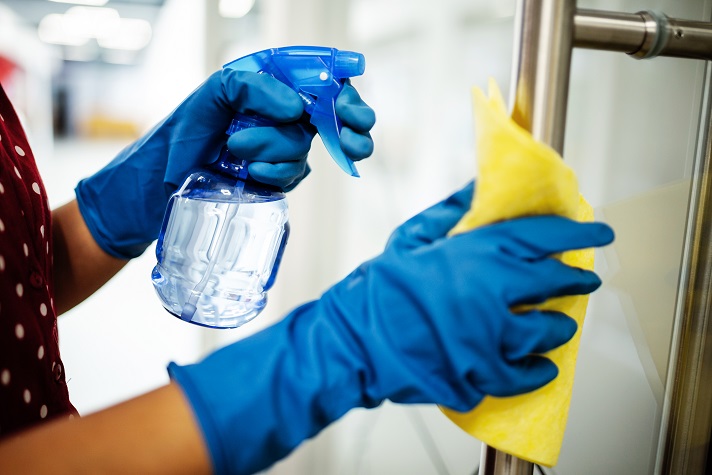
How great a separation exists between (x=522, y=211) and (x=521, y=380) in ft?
0.42

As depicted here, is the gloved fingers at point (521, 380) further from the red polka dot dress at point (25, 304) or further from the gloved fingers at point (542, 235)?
the red polka dot dress at point (25, 304)

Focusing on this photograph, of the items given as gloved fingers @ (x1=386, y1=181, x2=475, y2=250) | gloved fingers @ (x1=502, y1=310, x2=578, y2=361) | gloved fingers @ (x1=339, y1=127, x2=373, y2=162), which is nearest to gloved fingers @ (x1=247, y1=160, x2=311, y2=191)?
gloved fingers @ (x1=339, y1=127, x2=373, y2=162)

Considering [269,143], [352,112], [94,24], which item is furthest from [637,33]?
[94,24]

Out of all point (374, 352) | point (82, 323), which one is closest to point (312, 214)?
point (374, 352)

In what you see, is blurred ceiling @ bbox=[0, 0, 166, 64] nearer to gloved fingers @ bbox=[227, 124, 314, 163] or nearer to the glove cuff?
gloved fingers @ bbox=[227, 124, 314, 163]

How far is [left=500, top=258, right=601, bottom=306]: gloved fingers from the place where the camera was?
376 millimetres

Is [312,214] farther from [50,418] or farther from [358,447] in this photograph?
[50,418]

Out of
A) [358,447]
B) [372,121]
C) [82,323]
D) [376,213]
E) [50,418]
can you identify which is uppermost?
[372,121]

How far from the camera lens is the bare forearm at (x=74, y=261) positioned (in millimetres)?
819

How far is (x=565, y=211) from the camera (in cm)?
40

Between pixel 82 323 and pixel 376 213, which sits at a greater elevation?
pixel 376 213

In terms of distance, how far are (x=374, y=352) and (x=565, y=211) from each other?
18 cm

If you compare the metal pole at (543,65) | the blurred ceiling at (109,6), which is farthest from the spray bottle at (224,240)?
the blurred ceiling at (109,6)

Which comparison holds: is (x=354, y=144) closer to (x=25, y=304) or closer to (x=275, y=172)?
(x=275, y=172)
